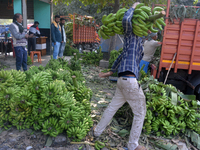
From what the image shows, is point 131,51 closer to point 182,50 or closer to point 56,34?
point 182,50

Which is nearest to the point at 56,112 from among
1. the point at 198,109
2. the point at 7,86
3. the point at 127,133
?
the point at 7,86

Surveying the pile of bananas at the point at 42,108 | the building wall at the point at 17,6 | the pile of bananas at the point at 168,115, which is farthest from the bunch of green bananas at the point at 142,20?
the building wall at the point at 17,6

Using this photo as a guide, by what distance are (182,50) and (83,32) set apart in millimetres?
10889

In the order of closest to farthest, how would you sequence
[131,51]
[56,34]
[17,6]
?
[131,51] < [56,34] < [17,6]

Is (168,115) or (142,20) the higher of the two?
(142,20)

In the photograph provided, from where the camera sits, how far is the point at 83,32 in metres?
→ 14.8

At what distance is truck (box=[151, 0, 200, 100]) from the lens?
4.77 meters

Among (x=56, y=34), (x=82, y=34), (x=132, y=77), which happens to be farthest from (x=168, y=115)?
(x=82, y=34)

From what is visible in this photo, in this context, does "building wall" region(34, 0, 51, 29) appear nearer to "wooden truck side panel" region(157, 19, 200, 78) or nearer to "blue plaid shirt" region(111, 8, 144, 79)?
"wooden truck side panel" region(157, 19, 200, 78)

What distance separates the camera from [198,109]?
12.5 ft

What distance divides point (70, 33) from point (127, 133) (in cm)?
1207

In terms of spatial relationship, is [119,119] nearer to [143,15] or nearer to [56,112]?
[56,112]

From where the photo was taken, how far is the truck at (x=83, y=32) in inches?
542

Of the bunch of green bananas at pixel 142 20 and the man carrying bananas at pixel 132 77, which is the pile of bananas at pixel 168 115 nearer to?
the man carrying bananas at pixel 132 77
